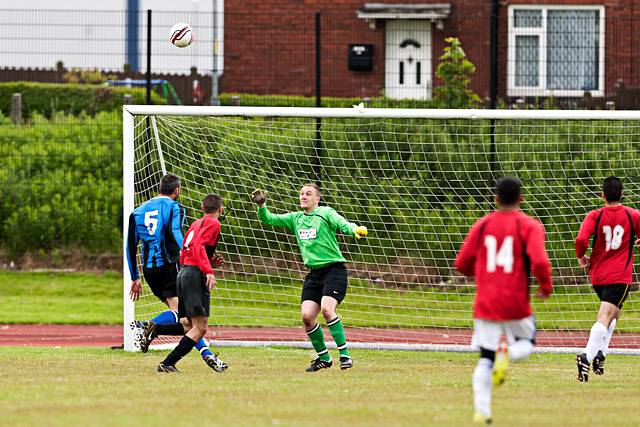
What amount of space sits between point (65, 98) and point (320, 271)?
512 inches

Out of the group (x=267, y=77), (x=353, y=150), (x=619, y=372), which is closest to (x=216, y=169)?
(x=353, y=150)

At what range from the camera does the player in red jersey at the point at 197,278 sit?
11258 millimetres

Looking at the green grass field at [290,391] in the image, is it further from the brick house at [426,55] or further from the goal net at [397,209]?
the brick house at [426,55]

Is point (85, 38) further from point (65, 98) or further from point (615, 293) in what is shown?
point (615, 293)

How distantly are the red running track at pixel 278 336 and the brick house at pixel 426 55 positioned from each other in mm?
4846

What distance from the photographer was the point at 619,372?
12289 mm

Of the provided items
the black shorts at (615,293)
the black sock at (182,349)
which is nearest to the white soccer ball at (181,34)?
the black sock at (182,349)

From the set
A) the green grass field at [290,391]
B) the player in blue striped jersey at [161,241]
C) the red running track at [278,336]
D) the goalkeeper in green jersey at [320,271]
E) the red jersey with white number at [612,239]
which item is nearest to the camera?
the green grass field at [290,391]

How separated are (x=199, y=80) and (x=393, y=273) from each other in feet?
24.4

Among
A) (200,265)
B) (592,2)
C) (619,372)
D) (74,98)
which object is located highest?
(592,2)

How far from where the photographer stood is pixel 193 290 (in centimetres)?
1127

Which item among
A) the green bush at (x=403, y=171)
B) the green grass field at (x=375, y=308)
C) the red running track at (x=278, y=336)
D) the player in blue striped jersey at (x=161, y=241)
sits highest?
the green bush at (x=403, y=171)

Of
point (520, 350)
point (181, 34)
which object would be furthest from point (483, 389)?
point (181, 34)

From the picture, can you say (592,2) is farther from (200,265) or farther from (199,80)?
(200,265)
